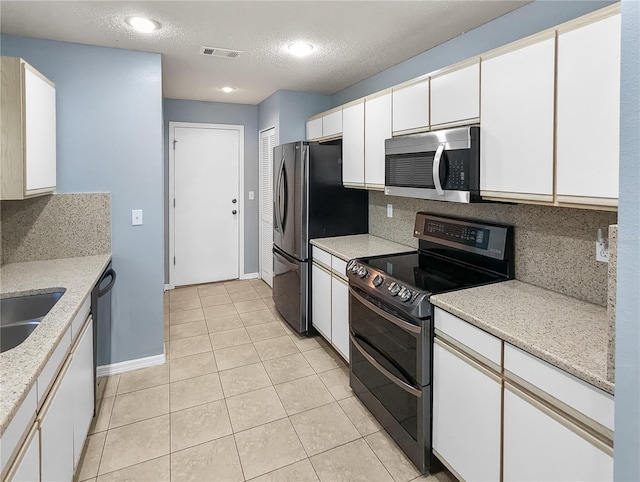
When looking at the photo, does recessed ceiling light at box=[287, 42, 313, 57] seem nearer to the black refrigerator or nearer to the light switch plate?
the black refrigerator

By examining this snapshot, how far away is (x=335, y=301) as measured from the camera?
291cm

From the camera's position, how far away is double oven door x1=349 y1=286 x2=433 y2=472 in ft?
6.01

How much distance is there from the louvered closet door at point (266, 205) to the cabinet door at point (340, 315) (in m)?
2.03

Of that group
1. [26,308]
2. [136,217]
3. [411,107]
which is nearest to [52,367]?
[26,308]

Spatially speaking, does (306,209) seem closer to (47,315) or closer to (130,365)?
(130,365)

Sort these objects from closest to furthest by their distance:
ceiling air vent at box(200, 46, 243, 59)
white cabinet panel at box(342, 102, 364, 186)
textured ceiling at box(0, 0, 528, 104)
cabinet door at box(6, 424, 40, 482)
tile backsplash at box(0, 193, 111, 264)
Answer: cabinet door at box(6, 424, 40, 482)
textured ceiling at box(0, 0, 528, 104)
tile backsplash at box(0, 193, 111, 264)
ceiling air vent at box(200, 46, 243, 59)
white cabinet panel at box(342, 102, 364, 186)

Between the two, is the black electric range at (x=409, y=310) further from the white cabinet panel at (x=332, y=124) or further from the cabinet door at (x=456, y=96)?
the white cabinet panel at (x=332, y=124)

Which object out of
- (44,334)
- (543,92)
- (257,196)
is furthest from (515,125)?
(257,196)

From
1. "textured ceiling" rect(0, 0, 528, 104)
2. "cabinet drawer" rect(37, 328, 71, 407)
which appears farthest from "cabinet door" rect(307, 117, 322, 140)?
"cabinet drawer" rect(37, 328, 71, 407)

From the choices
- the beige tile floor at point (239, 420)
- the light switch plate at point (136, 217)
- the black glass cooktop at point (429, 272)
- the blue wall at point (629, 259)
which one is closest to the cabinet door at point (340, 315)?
the beige tile floor at point (239, 420)

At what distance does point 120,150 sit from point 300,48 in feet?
4.96

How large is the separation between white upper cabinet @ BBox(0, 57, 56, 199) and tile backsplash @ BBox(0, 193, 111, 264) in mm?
360

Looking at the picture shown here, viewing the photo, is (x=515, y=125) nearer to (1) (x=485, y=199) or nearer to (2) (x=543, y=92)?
(2) (x=543, y=92)

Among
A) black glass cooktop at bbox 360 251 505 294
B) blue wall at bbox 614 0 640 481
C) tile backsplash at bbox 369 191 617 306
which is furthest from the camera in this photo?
black glass cooktop at bbox 360 251 505 294
